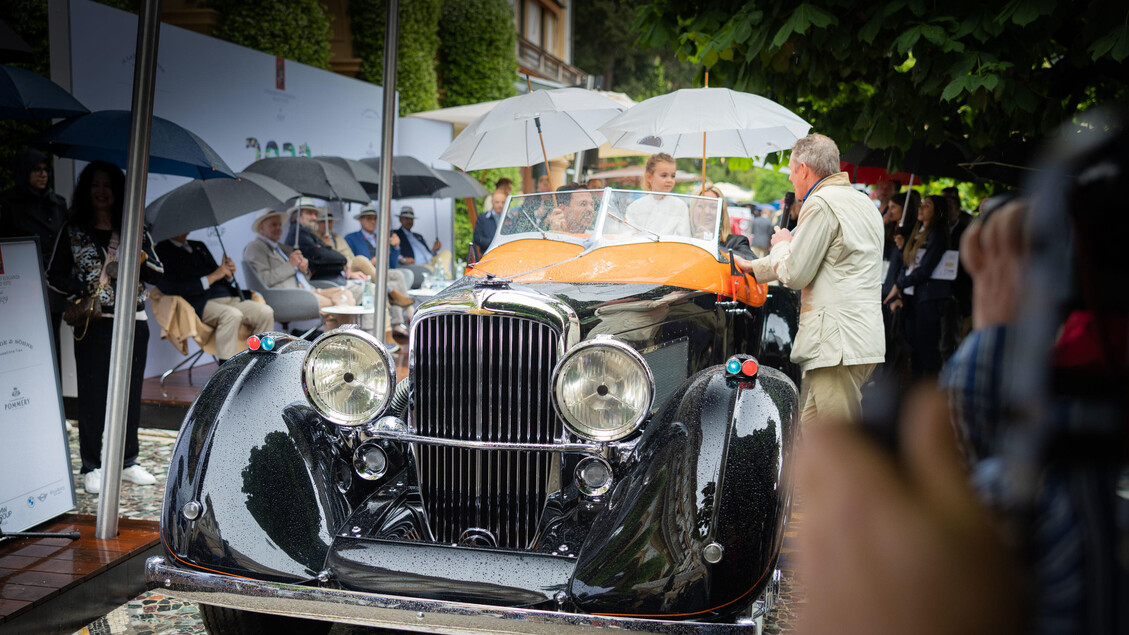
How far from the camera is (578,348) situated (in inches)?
116

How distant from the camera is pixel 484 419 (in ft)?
10.4

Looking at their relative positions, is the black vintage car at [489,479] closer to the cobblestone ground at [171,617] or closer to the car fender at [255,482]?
the car fender at [255,482]

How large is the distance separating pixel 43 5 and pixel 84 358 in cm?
445

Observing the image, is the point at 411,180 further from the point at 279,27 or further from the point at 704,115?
the point at 704,115

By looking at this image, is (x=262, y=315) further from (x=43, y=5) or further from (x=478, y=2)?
(x=478, y=2)

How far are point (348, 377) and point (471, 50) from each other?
60.4 feet

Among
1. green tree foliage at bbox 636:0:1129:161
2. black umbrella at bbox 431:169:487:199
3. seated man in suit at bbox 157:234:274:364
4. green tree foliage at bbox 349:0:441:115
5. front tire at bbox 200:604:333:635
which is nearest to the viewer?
front tire at bbox 200:604:333:635

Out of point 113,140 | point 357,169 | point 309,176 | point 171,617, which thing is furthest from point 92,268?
point 357,169

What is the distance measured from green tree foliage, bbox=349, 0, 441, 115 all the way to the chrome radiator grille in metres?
12.7

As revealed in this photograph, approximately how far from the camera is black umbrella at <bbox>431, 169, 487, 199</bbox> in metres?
12.5

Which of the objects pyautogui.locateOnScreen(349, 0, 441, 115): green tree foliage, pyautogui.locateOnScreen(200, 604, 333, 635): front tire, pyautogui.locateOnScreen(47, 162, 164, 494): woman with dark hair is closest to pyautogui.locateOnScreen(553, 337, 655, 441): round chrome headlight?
pyautogui.locateOnScreen(200, 604, 333, 635): front tire

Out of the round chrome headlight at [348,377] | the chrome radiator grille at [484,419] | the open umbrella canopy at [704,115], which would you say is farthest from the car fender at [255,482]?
the open umbrella canopy at [704,115]

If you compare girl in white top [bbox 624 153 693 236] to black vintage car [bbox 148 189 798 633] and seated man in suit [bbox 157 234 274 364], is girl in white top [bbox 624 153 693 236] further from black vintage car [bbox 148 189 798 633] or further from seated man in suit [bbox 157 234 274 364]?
seated man in suit [bbox 157 234 274 364]

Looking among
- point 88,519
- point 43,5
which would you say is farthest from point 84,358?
point 43,5
